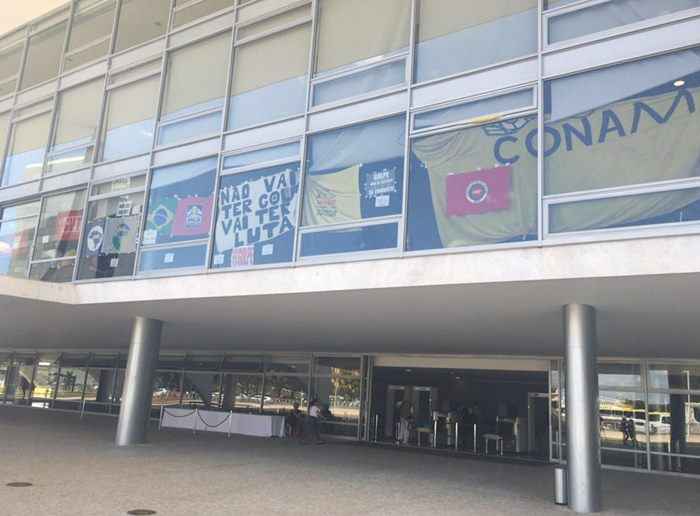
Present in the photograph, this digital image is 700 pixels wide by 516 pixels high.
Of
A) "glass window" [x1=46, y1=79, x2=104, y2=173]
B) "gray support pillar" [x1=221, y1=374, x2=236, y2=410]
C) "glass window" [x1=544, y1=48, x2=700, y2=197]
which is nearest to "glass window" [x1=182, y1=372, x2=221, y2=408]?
"gray support pillar" [x1=221, y1=374, x2=236, y2=410]

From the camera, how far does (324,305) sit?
1064 centimetres

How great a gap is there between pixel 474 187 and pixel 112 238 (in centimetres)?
804

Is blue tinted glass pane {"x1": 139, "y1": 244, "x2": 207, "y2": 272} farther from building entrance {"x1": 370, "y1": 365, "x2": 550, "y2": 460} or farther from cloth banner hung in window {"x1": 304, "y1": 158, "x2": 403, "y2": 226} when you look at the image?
building entrance {"x1": 370, "y1": 365, "x2": 550, "y2": 460}

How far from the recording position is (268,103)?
11.7 metres

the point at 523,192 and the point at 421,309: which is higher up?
the point at 523,192

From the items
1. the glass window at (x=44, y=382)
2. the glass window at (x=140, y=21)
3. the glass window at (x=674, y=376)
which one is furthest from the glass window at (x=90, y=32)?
the glass window at (x=44, y=382)

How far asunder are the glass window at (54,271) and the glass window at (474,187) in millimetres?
8341

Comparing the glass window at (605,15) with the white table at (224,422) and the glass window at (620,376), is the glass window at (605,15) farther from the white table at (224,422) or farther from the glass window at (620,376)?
the white table at (224,422)

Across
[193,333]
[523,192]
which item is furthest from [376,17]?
[193,333]

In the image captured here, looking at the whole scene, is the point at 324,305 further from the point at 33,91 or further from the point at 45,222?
the point at 33,91

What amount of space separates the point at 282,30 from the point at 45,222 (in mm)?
7504

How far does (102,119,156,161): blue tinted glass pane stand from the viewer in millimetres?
13359

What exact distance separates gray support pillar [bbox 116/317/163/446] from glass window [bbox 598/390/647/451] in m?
11.4

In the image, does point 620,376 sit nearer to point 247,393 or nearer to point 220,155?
point 220,155
